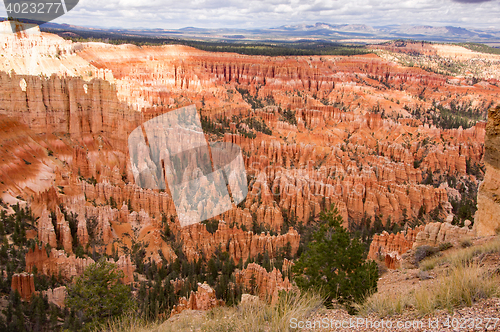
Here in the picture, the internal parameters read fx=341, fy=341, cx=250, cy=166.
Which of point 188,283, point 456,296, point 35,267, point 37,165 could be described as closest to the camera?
point 456,296

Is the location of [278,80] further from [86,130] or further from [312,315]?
[312,315]

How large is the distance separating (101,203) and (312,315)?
71.5ft

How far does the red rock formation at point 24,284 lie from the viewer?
51.3ft

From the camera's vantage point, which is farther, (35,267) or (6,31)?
(6,31)

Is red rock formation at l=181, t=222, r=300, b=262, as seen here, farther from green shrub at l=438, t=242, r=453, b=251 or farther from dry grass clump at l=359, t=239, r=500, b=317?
dry grass clump at l=359, t=239, r=500, b=317

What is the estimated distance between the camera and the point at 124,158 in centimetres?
3312

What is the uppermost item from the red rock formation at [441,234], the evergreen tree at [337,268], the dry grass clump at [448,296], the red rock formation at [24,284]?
the dry grass clump at [448,296]

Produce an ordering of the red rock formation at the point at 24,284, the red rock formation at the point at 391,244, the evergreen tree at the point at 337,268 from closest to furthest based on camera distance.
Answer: the evergreen tree at the point at 337,268, the red rock formation at the point at 24,284, the red rock formation at the point at 391,244

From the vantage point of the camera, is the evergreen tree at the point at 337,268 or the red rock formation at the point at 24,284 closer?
the evergreen tree at the point at 337,268

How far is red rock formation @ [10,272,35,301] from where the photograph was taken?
15629 mm

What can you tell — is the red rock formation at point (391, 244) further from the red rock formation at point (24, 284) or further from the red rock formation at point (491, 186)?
the red rock formation at point (24, 284)

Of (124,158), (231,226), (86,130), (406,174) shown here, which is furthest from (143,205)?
(406,174)

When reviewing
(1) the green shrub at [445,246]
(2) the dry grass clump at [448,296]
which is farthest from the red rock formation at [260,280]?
(2) the dry grass clump at [448,296]

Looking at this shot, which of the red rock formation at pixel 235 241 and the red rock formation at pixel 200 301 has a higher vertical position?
the red rock formation at pixel 200 301
